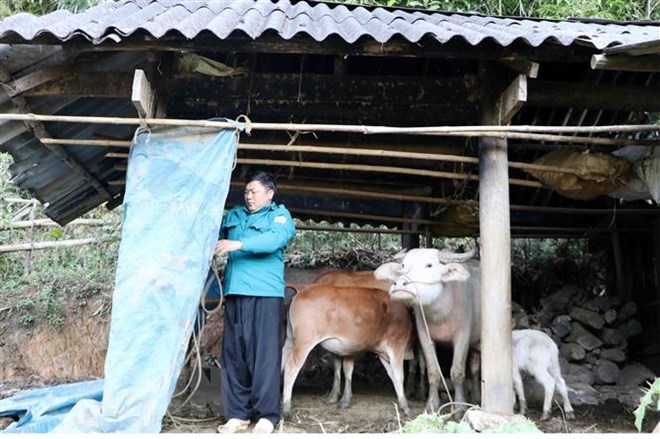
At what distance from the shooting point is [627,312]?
8742 mm

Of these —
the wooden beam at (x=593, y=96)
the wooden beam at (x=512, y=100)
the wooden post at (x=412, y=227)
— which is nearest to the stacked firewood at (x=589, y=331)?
the wooden post at (x=412, y=227)

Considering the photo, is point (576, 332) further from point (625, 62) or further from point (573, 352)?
point (625, 62)

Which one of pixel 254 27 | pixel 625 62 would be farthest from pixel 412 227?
pixel 254 27

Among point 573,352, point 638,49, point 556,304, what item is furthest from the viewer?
point 556,304

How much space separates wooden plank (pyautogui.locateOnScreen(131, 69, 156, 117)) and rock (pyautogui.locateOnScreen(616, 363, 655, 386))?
21.2 ft

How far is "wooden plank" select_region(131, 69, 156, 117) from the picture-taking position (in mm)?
4645

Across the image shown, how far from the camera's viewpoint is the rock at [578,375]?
8203mm

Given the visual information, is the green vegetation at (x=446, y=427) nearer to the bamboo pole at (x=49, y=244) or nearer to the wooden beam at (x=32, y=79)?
the wooden beam at (x=32, y=79)

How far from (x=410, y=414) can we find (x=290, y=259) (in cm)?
441

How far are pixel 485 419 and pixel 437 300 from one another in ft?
5.75

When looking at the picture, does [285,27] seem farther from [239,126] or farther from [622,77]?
[622,77]

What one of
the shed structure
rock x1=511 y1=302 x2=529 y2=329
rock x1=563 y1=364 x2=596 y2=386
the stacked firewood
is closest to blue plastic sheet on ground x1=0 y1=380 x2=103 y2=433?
the shed structure

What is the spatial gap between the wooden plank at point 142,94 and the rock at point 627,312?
21.7 feet

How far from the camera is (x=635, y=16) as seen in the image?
11734mm
